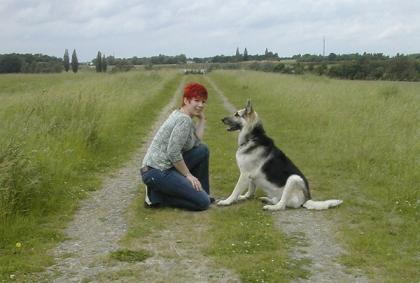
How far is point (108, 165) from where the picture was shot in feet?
30.4

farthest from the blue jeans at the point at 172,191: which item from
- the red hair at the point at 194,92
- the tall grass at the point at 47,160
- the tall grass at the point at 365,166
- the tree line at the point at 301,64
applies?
the tree line at the point at 301,64

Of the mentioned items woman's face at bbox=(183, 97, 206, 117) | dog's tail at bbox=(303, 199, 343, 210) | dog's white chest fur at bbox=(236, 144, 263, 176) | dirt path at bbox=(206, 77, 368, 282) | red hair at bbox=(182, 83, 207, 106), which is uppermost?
red hair at bbox=(182, 83, 207, 106)

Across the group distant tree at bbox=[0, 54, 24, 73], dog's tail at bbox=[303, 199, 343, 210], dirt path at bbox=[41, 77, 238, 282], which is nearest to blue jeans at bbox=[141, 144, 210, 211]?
dirt path at bbox=[41, 77, 238, 282]

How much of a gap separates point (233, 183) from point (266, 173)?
58.0 inches

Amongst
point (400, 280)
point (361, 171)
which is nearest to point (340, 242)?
point (400, 280)

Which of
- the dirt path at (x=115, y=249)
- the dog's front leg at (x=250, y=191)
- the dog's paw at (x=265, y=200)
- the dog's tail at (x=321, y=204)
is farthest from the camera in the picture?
the dog's front leg at (x=250, y=191)

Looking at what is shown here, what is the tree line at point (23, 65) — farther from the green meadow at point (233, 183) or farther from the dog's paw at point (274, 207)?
the dog's paw at point (274, 207)

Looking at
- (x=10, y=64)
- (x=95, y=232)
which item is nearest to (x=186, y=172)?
(x=95, y=232)

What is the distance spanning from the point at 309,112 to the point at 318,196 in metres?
8.70

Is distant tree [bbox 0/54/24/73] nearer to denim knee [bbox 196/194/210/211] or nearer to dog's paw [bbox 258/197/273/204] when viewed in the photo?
dog's paw [bbox 258/197/273/204]

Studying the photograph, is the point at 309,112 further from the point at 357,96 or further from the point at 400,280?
the point at 400,280

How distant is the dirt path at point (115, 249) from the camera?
4.28m

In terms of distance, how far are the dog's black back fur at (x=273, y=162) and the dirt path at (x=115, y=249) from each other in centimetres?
126

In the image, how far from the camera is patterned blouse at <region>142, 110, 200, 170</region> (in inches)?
249
